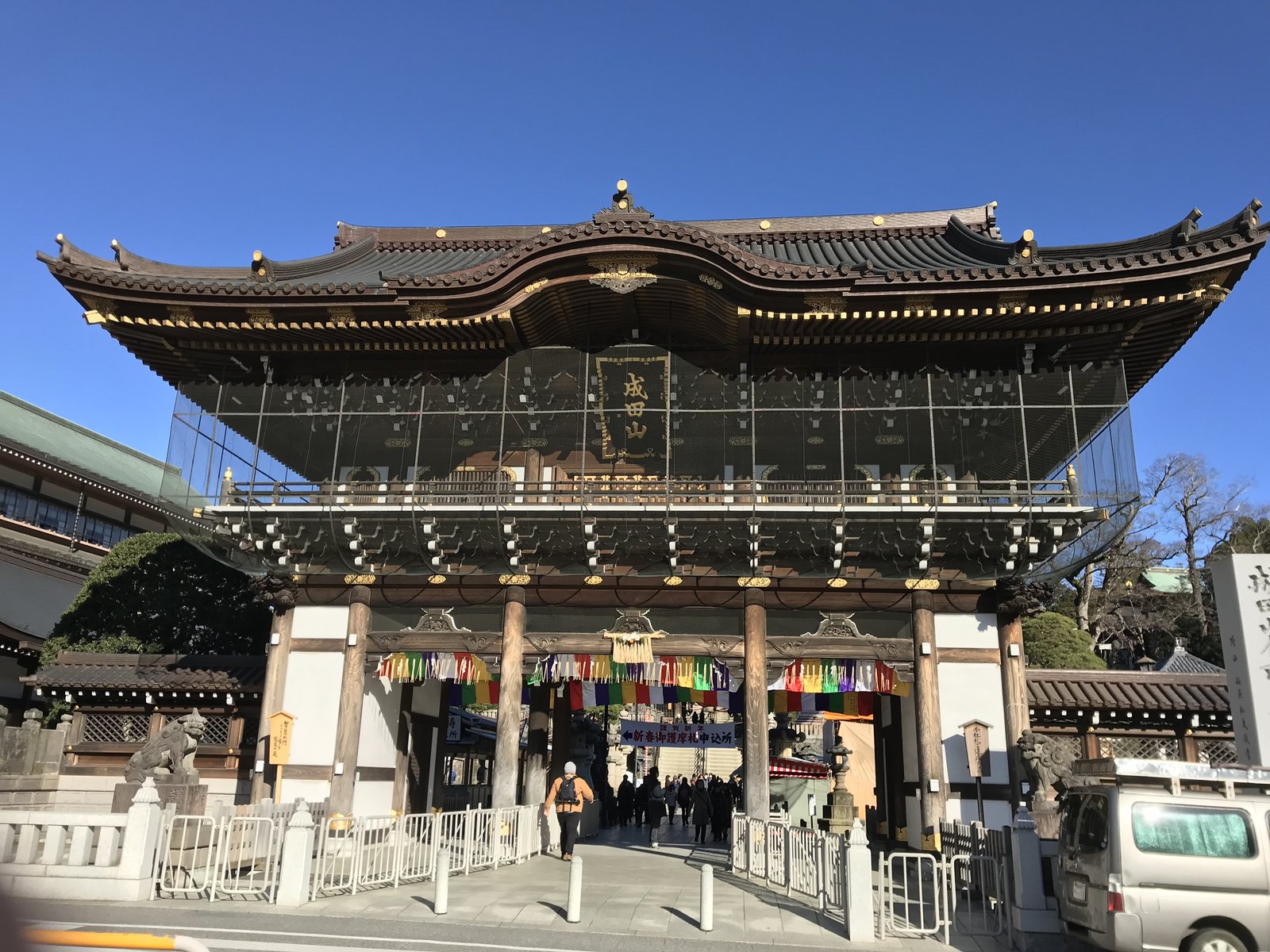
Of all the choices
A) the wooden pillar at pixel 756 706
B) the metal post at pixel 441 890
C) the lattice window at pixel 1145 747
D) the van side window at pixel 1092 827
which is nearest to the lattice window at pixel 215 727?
the metal post at pixel 441 890

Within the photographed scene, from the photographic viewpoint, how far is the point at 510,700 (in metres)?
19.0

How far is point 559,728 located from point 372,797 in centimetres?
513

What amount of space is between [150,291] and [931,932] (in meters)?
18.5

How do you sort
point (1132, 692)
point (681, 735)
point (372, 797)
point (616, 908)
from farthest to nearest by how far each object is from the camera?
point (681, 735) → point (372, 797) → point (1132, 692) → point (616, 908)

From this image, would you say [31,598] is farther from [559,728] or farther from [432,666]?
[559,728]

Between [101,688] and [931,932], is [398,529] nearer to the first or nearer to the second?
[101,688]

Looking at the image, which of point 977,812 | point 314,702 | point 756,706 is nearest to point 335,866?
point 314,702

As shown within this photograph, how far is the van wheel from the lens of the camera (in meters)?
9.46

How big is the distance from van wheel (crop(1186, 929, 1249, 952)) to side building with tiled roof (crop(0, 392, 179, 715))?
31.9 metres

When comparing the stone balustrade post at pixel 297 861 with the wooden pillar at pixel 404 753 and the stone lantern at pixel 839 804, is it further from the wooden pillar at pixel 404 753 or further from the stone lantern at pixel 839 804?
Result: the stone lantern at pixel 839 804

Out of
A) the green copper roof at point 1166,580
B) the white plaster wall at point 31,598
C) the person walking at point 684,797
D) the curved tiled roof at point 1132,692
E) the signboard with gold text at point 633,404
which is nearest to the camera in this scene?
the curved tiled roof at point 1132,692

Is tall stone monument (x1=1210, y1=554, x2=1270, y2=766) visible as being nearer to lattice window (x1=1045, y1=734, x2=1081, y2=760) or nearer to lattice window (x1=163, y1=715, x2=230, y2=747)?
lattice window (x1=1045, y1=734, x2=1081, y2=760)

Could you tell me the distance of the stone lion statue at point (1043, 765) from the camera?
16.7 metres

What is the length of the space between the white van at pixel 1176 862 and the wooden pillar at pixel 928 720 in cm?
688
